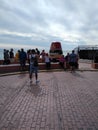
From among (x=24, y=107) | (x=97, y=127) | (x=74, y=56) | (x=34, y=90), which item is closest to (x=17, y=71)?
(x=74, y=56)

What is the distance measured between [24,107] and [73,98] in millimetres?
2048

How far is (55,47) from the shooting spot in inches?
1221

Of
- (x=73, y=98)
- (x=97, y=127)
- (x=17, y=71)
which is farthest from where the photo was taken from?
(x=17, y=71)

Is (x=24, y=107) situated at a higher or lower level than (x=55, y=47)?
lower

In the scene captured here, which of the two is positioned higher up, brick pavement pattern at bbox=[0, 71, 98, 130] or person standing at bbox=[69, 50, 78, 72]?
person standing at bbox=[69, 50, 78, 72]

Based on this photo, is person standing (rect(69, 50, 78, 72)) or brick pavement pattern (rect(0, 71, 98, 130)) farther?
person standing (rect(69, 50, 78, 72))

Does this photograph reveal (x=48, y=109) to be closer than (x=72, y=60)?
Yes

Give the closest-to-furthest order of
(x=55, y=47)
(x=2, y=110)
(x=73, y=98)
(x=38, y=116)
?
(x=38, y=116) < (x=2, y=110) < (x=73, y=98) < (x=55, y=47)

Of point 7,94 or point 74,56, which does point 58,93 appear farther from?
point 74,56

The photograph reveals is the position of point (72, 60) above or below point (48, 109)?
above

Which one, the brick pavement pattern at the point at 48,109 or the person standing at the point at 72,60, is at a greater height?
the person standing at the point at 72,60

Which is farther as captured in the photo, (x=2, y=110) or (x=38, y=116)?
(x=2, y=110)

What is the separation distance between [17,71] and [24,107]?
10.4 meters

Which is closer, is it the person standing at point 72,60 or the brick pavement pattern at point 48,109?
the brick pavement pattern at point 48,109
